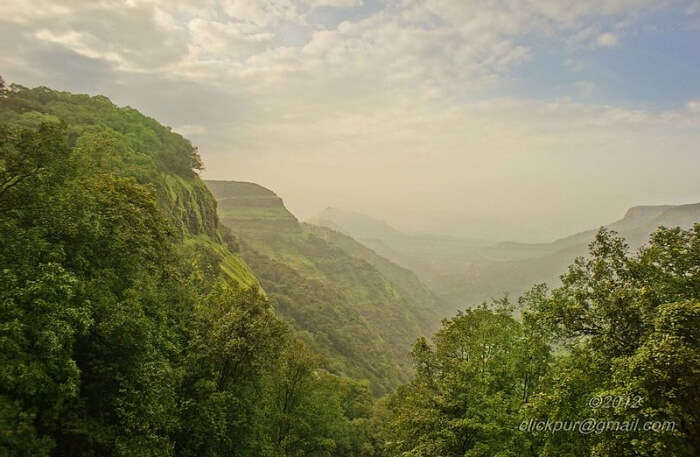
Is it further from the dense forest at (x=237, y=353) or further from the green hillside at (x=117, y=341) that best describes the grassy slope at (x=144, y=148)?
the dense forest at (x=237, y=353)

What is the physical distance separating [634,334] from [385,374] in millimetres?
141350

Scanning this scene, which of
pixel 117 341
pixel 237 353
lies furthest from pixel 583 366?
pixel 117 341

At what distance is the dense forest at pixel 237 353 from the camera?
15.5 meters

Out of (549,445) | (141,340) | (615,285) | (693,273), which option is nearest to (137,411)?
(141,340)

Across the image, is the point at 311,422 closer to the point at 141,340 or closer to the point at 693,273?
the point at 141,340

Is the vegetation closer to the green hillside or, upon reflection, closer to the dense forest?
the dense forest

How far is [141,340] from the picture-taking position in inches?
824

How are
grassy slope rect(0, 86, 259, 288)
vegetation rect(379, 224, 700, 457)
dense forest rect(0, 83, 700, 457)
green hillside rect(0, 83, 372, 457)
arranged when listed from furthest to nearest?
1. grassy slope rect(0, 86, 259, 288)
2. green hillside rect(0, 83, 372, 457)
3. dense forest rect(0, 83, 700, 457)
4. vegetation rect(379, 224, 700, 457)

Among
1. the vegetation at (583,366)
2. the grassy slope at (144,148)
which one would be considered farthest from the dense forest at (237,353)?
the grassy slope at (144,148)

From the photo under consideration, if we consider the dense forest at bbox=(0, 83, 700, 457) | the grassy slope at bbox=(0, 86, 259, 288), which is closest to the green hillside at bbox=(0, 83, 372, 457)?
the dense forest at bbox=(0, 83, 700, 457)

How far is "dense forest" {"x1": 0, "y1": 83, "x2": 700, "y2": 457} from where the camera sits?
15477 mm

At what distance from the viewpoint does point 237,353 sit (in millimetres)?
28203

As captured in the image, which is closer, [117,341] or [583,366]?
[583,366]

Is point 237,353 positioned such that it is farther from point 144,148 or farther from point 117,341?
point 144,148
